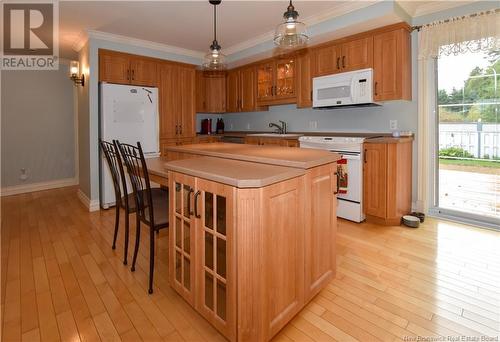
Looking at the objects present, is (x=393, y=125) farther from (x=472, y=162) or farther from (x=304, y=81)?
(x=304, y=81)

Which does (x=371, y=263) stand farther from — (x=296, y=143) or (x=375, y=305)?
(x=296, y=143)

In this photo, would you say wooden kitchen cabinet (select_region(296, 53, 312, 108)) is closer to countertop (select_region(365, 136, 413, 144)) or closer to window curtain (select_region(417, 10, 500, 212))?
countertop (select_region(365, 136, 413, 144))

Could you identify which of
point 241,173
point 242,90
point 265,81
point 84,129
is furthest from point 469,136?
point 84,129

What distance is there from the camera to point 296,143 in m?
4.03

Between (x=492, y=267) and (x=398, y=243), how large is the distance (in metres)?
0.69

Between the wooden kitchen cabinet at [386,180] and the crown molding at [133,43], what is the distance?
3.38m

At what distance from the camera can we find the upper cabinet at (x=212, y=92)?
5.58 m

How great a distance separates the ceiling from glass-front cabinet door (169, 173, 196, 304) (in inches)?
91.4

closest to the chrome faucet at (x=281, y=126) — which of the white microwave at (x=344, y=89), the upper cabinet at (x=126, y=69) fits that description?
the white microwave at (x=344, y=89)

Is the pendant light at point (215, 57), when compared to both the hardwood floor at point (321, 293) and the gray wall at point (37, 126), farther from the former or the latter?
the gray wall at point (37, 126)

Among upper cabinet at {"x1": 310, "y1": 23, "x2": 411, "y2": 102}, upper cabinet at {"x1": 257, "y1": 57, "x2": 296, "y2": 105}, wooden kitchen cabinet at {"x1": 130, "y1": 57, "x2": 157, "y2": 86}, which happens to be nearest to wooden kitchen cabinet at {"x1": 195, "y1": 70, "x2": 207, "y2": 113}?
wooden kitchen cabinet at {"x1": 130, "y1": 57, "x2": 157, "y2": 86}

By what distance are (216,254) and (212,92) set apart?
4700mm

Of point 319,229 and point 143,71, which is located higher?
point 143,71

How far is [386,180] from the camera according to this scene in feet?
10.2
